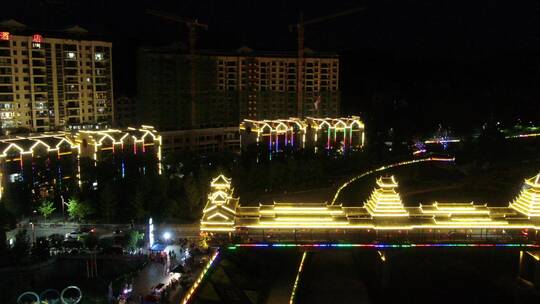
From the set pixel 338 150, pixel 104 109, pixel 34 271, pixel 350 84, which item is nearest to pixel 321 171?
pixel 338 150

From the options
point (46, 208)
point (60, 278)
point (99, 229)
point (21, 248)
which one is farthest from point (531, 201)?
point (46, 208)

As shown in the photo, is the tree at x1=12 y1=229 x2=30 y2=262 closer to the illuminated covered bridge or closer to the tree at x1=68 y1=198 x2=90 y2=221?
the tree at x1=68 y1=198 x2=90 y2=221

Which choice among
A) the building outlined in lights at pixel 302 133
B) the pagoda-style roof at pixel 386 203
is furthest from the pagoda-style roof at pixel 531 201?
the building outlined in lights at pixel 302 133

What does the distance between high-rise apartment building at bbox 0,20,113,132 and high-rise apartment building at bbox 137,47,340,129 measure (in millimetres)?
2892

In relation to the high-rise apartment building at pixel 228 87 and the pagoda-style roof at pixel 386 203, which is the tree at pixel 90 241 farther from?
the high-rise apartment building at pixel 228 87

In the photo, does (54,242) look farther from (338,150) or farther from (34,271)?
(338,150)

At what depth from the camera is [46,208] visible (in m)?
22.0

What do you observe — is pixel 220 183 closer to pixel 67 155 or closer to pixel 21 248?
pixel 21 248

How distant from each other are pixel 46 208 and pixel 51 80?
11344mm

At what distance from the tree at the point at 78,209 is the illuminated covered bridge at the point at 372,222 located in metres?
6.45

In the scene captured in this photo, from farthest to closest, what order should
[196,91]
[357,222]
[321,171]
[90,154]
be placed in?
[196,91] < [321,171] < [90,154] < [357,222]

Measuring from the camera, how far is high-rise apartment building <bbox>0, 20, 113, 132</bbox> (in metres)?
28.9

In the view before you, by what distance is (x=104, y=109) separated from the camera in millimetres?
33531

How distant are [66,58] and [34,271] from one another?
651 inches
